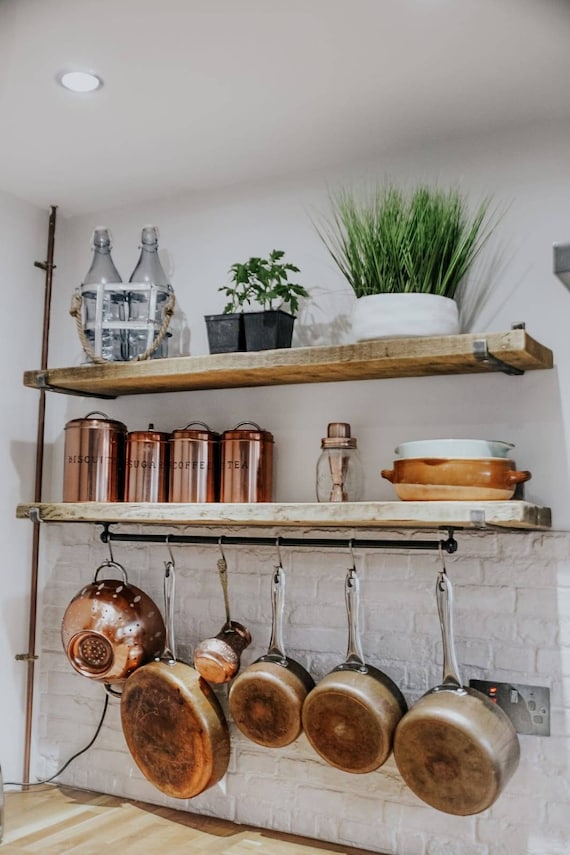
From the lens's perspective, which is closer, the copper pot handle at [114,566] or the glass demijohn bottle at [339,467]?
the glass demijohn bottle at [339,467]

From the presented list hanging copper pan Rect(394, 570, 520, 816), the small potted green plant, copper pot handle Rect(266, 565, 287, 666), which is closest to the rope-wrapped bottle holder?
the small potted green plant

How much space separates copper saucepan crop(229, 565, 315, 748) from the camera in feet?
5.76

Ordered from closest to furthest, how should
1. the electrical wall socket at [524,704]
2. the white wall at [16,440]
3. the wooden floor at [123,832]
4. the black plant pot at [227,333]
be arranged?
the electrical wall socket at [524,704] → the wooden floor at [123,832] → the black plant pot at [227,333] → the white wall at [16,440]

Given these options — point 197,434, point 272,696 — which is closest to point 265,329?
point 197,434

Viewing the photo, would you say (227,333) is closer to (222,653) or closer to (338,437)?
(338,437)

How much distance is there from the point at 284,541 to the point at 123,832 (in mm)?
731

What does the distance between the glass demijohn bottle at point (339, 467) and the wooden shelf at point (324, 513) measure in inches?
3.8

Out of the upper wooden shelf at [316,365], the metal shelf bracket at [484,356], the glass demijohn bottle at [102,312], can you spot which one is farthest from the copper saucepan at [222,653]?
the metal shelf bracket at [484,356]

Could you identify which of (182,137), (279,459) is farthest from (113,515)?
(182,137)

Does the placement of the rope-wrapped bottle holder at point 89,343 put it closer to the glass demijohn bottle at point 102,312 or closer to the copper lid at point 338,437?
the glass demijohn bottle at point 102,312

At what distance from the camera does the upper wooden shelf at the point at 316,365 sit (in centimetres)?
153

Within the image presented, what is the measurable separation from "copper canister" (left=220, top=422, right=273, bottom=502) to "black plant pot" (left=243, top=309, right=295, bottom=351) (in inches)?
8.0

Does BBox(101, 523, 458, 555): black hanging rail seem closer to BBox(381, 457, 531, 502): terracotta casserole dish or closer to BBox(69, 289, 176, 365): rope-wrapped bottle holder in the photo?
BBox(381, 457, 531, 502): terracotta casserole dish

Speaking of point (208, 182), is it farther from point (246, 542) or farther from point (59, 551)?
point (59, 551)
